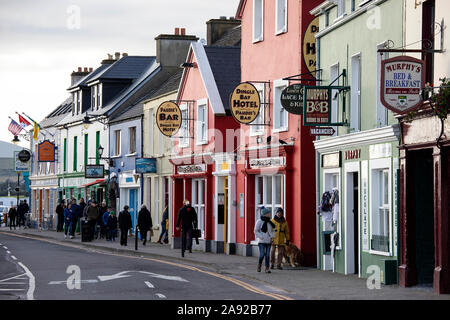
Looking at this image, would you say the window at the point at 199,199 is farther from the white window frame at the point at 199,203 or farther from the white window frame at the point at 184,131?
the white window frame at the point at 184,131

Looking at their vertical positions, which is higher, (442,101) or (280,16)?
(280,16)

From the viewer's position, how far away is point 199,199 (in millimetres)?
38188

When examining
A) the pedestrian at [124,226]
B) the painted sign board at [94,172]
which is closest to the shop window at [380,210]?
the pedestrian at [124,226]

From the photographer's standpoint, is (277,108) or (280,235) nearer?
(280,235)

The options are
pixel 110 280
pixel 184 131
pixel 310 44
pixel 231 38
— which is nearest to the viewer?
pixel 110 280

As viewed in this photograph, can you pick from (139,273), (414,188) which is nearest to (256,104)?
(139,273)

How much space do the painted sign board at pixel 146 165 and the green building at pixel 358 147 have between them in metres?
18.1

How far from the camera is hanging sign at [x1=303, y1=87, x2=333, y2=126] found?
2436 cm

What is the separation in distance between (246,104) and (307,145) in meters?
2.85

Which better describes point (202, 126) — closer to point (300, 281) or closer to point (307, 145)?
point (307, 145)

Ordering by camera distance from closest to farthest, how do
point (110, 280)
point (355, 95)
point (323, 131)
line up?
point (110, 280) < point (355, 95) < point (323, 131)

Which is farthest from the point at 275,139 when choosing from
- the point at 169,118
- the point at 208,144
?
the point at 169,118

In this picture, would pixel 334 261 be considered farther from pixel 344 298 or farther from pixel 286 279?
pixel 344 298

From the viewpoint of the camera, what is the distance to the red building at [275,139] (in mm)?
28344
